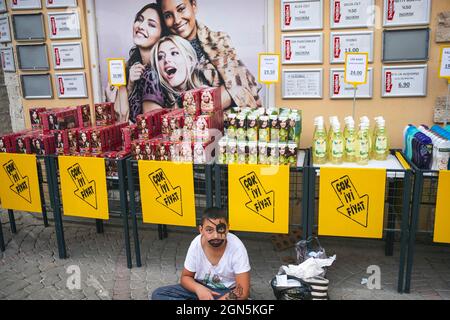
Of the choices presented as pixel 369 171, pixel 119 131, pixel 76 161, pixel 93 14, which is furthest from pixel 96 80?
pixel 369 171

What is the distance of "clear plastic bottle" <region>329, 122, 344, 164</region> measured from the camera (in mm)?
4152

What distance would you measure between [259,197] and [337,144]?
92 cm

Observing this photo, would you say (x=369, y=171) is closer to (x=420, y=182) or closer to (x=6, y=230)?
(x=420, y=182)

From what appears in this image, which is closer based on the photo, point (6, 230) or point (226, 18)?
point (226, 18)

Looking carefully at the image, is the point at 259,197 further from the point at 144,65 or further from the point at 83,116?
the point at 144,65

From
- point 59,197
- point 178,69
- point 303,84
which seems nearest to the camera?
point 59,197

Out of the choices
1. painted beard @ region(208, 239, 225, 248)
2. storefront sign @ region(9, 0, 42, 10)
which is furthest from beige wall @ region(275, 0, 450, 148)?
storefront sign @ region(9, 0, 42, 10)

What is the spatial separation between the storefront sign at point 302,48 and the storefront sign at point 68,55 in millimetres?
2825

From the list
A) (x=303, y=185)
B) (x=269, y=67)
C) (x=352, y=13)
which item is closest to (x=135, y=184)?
(x=303, y=185)

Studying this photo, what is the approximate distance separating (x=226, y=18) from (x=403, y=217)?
3.15 m

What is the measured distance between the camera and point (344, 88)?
16.9 feet

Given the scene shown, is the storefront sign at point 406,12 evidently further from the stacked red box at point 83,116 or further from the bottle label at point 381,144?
the stacked red box at point 83,116

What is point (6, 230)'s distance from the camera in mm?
5930

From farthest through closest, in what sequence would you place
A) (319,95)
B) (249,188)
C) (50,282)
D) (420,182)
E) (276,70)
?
(319,95)
(276,70)
(50,282)
(249,188)
(420,182)
